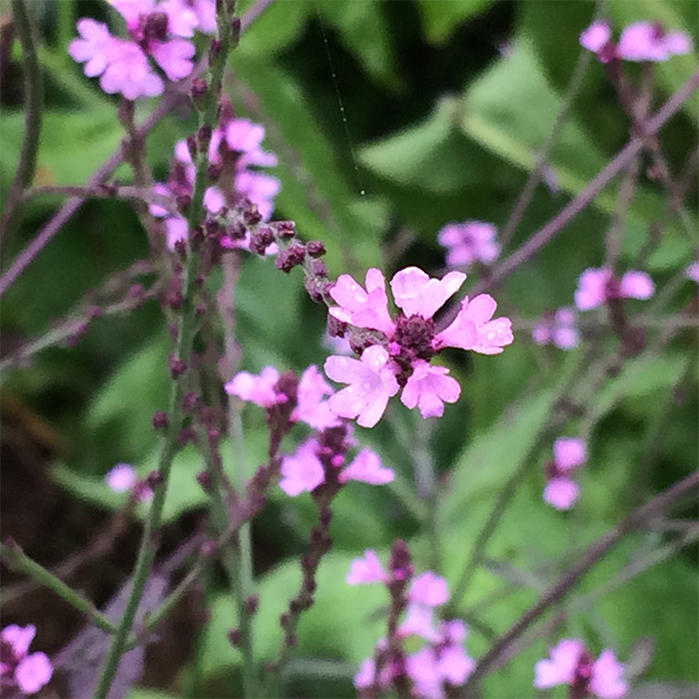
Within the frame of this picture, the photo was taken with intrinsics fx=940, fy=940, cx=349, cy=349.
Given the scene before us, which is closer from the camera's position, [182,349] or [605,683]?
[182,349]

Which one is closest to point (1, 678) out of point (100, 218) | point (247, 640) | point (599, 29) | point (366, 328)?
point (247, 640)

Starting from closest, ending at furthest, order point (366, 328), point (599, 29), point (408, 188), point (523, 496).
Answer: point (366, 328) → point (599, 29) → point (523, 496) → point (408, 188)

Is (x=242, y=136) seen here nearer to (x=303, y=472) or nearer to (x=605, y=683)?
(x=303, y=472)

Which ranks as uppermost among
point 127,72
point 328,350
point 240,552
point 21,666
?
point 328,350

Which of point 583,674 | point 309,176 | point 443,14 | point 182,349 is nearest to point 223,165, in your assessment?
point 182,349

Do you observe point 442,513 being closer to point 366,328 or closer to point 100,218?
point 100,218

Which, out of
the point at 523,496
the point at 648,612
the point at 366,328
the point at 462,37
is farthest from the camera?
the point at 462,37

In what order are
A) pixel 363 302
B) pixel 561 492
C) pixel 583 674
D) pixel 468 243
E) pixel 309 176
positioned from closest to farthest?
pixel 363 302
pixel 583 674
pixel 561 492
pixel 468 243
pixel 309 176
